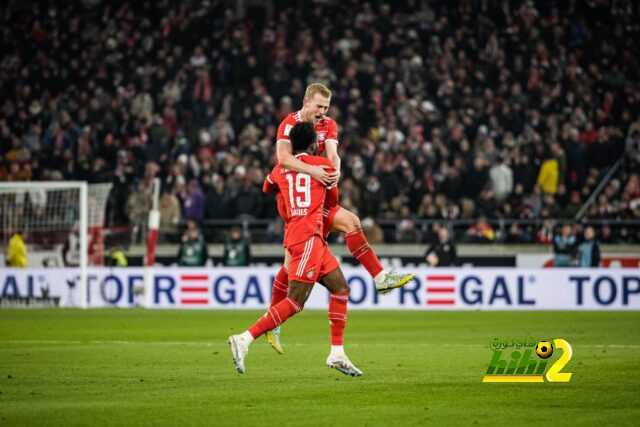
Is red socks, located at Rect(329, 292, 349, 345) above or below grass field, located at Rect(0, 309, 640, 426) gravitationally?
above

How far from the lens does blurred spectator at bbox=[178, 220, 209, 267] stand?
25562mm

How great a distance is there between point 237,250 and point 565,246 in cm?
710

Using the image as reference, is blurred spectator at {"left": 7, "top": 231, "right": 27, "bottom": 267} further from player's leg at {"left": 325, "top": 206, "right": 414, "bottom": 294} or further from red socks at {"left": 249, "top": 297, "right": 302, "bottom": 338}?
red socks at {"left": 249, "top": 297, "right": 302, "bottom": 338}

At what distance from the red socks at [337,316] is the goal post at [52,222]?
1590 cm

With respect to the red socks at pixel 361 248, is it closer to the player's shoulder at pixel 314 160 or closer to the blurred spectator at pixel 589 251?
the player's shoulder at pixel 314 160

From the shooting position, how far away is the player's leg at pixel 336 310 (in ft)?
33.1

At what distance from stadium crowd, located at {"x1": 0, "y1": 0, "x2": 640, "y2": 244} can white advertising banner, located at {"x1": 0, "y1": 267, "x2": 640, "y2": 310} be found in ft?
6.34

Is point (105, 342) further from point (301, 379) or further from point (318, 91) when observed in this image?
point (318, 91)

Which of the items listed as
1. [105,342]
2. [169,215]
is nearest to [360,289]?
[169,215]

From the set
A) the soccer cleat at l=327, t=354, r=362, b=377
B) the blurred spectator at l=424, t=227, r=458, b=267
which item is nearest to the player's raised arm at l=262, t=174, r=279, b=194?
the soccer cleat at l=327, t=354, r=362, b=377

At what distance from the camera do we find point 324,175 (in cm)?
1008

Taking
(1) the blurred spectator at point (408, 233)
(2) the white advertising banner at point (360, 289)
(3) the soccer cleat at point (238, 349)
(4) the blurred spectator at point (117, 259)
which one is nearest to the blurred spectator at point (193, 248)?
(2) the white advertising banner at point (360, 289)

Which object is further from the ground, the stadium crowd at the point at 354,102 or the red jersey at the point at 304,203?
the stadium crowd at the point at 354,102

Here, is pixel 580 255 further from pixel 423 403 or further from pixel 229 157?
pixel 423 403
